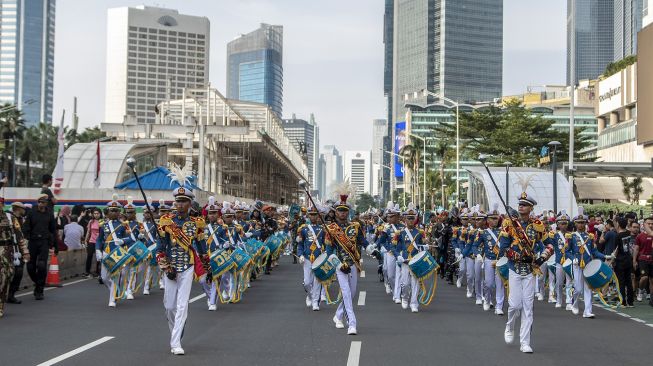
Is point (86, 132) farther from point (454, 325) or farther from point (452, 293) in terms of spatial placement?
point (454, 325)

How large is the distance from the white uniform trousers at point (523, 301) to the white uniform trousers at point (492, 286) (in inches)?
179

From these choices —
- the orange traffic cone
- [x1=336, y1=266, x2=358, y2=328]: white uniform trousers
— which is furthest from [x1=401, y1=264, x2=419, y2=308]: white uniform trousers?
the orange traffic cone

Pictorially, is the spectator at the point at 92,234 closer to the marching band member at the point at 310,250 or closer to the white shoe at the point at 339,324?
the marching band member at the point at 310,250

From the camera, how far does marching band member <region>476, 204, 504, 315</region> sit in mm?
16078

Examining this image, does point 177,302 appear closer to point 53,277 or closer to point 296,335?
point 296,335

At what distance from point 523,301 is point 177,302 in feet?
14.7

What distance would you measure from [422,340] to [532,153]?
62.6 meters

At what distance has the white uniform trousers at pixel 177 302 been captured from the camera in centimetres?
1049

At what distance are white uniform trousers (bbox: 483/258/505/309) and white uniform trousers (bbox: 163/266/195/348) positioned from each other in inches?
284

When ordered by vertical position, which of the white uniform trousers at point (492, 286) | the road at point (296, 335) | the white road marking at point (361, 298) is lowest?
the white road marking at point (361, 298)

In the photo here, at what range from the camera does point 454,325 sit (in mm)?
13875

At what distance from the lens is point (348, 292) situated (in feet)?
41.1

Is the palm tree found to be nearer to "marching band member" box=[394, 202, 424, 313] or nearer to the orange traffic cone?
the orange traffic cone

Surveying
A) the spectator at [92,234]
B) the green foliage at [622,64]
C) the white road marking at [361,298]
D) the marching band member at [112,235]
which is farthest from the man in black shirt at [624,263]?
the green foliage at [622,64]
